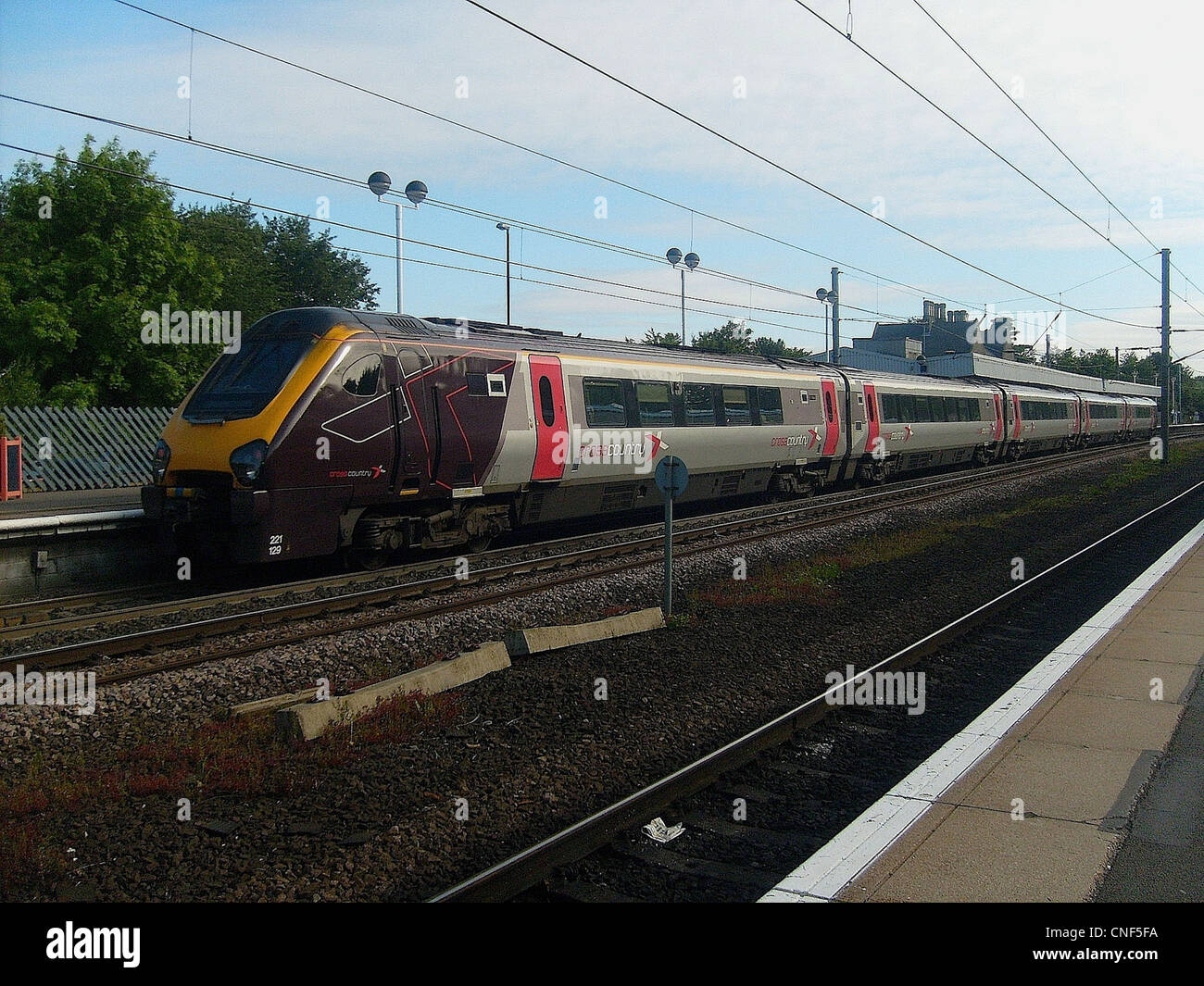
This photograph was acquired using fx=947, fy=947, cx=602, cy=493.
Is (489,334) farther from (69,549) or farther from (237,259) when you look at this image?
(237,259)

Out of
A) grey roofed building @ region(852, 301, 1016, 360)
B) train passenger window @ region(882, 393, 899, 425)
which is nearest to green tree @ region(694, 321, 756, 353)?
grey roofed building @ region(852, 301, 1016, 360)

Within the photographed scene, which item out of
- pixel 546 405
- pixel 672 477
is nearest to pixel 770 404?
pixel 546 405

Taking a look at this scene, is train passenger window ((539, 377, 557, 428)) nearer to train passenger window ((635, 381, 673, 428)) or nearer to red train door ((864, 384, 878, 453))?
train passenger window ((635, 381, 673, 428))

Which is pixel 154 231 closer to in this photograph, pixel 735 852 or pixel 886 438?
pixel 886 438

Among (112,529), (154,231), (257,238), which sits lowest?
(112,529)

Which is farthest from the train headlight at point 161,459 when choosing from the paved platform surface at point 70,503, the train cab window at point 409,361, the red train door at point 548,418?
the red train door at point 548,418

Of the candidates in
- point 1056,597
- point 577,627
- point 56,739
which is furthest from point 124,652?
point 1056,597

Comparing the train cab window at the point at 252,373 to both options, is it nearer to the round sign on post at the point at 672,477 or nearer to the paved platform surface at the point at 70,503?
the paved platform surface at the point at 70,503

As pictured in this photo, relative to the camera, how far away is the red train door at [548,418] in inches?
558

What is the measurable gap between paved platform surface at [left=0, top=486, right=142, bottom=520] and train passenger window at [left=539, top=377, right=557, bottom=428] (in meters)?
6.08

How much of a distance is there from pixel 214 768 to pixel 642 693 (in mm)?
3255

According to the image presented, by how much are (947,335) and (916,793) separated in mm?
93771

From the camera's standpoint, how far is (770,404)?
65.7 feet

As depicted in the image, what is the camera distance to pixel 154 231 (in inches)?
1091
